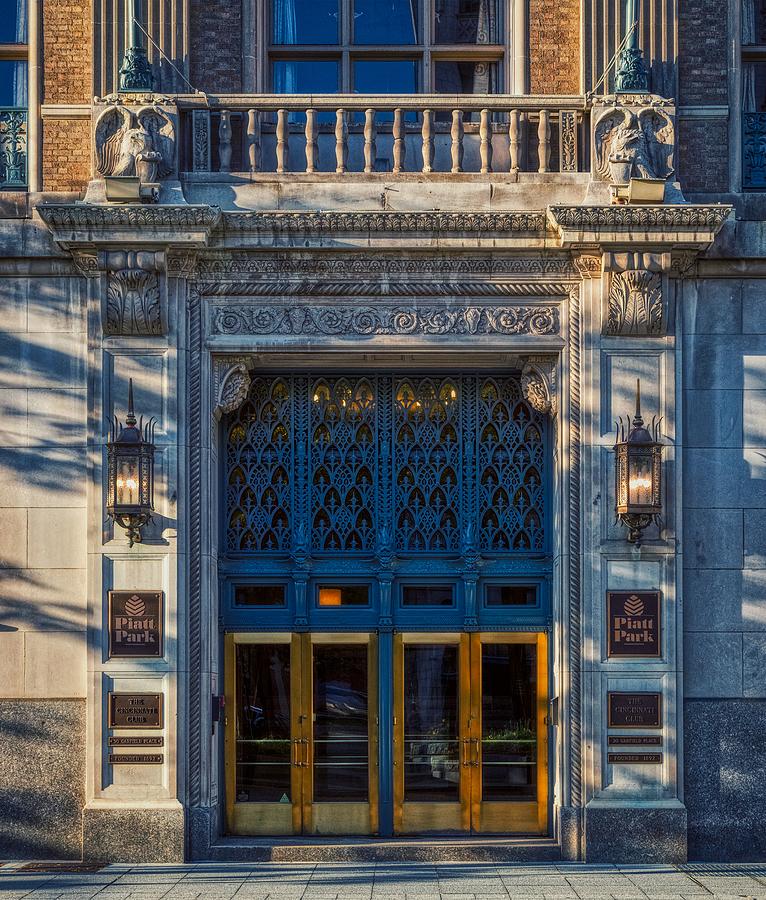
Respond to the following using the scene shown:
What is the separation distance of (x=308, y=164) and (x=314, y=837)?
6949 millimetres

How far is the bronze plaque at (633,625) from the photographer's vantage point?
1183 centimetres

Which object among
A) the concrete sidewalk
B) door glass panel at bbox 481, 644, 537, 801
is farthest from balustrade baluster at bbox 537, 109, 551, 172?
the concrete sidewalk

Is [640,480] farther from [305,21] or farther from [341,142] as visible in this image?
[305,21]

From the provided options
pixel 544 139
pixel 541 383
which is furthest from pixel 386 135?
pixel 541 383

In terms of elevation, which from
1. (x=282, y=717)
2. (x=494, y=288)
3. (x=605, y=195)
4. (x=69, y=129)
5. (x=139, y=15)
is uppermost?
(x=139, y=15)

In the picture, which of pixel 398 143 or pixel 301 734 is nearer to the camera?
pixel 398 143

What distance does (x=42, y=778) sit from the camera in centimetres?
1198

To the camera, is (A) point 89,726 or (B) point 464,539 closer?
(A) point 89,726

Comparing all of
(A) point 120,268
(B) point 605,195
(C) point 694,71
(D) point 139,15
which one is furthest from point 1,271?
(C) point 694,71

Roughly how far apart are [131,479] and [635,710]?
545cm

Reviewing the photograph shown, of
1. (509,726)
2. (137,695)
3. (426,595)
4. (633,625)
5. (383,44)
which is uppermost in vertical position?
(383,44)

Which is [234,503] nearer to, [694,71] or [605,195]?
[605,195]

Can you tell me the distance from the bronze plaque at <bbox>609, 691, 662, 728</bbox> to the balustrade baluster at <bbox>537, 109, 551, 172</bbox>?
5.41 m

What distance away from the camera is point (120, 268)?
1191 centimetres
